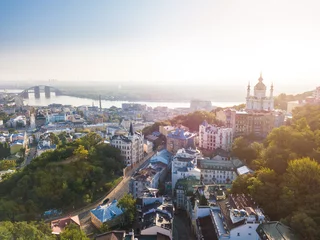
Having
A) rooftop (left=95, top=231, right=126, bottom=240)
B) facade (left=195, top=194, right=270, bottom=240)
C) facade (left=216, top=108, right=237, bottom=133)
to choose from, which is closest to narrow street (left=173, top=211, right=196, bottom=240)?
facade (left=195, top=194, right=270, bottom=240)

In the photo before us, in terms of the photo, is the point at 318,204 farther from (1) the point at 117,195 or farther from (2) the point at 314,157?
(1) the point at 117,195

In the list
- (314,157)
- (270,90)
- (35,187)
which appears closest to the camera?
(314,157)

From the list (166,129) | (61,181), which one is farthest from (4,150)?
(166,129)

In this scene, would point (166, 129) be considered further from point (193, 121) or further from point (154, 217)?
point (154, 217)

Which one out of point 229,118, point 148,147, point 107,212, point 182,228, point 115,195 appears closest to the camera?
point 107,212

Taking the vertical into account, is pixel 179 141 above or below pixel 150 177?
above

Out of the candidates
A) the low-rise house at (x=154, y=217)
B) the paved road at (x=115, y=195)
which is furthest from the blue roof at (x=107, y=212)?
the low-rise house at (x=154, y=217)

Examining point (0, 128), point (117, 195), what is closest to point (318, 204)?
point (117, 195)
